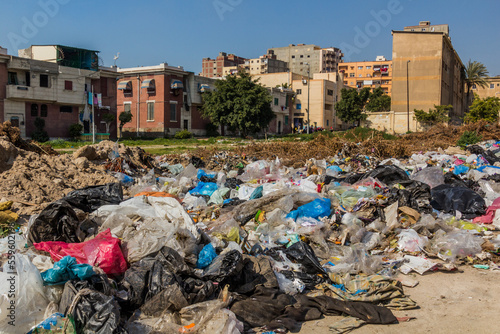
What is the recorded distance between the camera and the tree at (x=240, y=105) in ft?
104

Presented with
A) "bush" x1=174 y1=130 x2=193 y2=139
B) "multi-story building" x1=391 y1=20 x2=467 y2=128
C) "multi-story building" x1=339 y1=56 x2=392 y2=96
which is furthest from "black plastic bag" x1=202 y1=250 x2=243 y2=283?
"multi-story building" x1=339 y1=56 x2=392 y2=96

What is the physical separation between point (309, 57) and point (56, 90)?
2941 inches

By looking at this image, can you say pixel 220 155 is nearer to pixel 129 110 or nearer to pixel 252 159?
pixel 252 159

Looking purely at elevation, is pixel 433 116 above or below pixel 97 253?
above

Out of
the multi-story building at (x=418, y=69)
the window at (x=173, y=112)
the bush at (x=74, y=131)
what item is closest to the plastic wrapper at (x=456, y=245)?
the bush at (x=74, y=131)

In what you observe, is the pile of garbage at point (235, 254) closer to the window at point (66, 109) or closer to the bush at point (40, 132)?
the bush at point (40, 132)

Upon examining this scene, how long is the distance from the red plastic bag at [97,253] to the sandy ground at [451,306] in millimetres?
1749

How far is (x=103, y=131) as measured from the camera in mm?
30203

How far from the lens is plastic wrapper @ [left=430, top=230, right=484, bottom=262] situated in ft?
16.4

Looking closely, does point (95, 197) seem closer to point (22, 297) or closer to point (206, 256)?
point (206, 256)

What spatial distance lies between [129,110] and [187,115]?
506 cm

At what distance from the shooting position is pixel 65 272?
10.6ft

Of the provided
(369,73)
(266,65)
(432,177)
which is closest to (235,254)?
(432,177)

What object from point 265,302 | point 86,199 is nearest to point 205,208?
point 86,199
